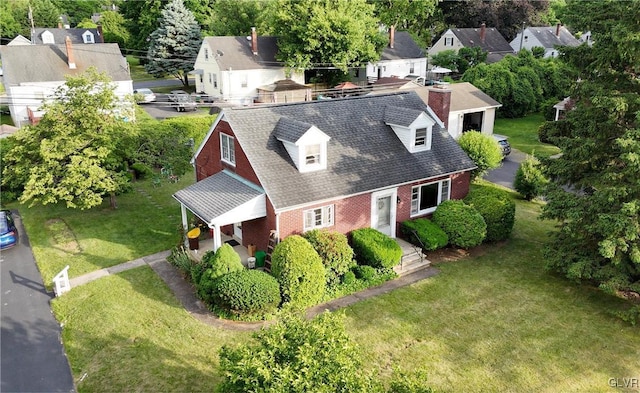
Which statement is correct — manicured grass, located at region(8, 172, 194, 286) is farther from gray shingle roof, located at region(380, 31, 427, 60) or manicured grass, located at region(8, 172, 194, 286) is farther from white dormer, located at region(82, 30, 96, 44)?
white dormer, located at region(82, 30, 96, 44)

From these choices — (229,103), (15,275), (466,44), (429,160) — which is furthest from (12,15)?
(429,160)

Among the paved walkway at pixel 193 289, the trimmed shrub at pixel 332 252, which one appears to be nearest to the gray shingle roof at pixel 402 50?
the paved walkway at pixel 193 289

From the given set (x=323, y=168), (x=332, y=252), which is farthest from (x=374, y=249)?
(x=323, y=168)

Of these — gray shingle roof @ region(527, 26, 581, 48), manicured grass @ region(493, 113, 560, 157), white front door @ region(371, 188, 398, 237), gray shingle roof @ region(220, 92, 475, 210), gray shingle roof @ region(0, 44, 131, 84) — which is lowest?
manicured grass @ region(493, 113, 560, 157)

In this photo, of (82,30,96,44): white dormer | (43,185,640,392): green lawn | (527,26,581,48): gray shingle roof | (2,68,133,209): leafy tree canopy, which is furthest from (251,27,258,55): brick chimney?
(527,26,581,48): gray shingle roof

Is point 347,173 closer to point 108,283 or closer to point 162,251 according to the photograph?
point 162,251

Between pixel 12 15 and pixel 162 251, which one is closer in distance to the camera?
pixel 162 251

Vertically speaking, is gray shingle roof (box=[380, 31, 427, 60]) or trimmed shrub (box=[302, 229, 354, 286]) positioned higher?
gray shingle roof (box=[380, 31, 427, 60])
